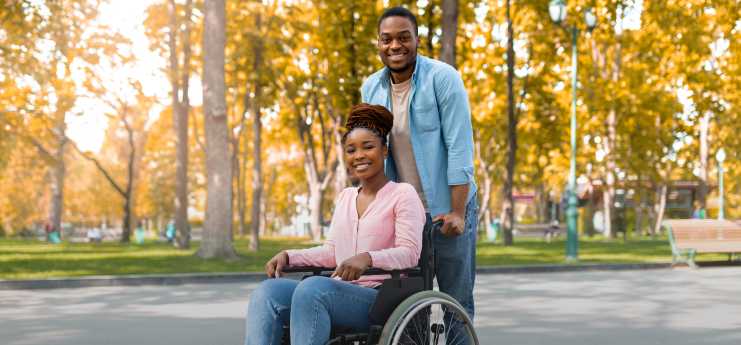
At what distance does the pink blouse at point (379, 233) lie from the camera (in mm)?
2729

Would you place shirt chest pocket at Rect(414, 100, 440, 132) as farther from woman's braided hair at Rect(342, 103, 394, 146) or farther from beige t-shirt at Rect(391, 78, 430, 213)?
woman's braided hair at Rect(342, 103, 394, 146)

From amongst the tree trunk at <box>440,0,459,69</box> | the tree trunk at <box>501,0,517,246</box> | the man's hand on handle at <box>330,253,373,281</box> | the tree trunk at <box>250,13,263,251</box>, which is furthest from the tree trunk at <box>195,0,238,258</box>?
the man's hand on handle at <box>330,253,373,281</box>

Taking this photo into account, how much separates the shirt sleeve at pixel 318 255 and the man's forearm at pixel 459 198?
495 mm

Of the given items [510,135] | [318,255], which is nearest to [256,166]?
[510,135]

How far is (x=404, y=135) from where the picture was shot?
3203 mm

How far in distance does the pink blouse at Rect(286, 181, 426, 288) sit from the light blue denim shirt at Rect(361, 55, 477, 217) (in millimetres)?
301

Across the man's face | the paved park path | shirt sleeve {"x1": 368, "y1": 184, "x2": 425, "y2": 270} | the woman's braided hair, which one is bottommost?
the paved park path

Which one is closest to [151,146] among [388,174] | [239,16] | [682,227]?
[239,16]

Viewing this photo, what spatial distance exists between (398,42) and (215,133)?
1137cm

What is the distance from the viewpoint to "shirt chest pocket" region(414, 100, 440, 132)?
316 centimetres

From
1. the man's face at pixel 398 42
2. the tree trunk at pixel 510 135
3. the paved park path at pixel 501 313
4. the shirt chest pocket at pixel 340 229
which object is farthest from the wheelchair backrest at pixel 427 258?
the tree trunk at pixel 510 135

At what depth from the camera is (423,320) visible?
9.29 feet

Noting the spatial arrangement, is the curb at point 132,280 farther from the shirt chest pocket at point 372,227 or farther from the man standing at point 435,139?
the shirt chest pocket at point 372,227

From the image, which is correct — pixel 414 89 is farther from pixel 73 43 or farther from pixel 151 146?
pixel 151 146
